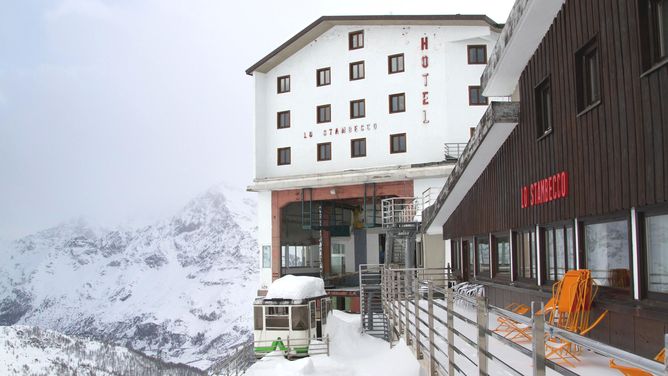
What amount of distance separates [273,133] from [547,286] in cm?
2804

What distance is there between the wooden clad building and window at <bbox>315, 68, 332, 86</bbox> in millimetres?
22836

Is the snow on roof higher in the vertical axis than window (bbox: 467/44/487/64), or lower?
lower

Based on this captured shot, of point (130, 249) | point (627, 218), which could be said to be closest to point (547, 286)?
point (627, 218)

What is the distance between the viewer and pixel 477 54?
111 feet

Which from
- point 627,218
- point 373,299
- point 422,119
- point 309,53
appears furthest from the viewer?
point 309,53

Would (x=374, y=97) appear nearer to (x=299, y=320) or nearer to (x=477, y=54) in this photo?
(x=477, y=54)

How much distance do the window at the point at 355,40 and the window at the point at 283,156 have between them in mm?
7002

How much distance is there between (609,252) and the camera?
29.1 ft

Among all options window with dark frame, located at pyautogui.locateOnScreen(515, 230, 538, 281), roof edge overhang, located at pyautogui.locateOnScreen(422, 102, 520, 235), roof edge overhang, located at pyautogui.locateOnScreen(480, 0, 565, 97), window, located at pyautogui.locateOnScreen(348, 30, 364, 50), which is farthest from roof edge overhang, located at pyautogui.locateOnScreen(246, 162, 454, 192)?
window with dark frame, located at pyautogui.locateOnScreen(515, 230, 538, 281)

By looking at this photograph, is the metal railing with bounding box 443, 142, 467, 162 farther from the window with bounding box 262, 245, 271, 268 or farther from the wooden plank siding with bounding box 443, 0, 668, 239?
the wooden plank siding with bounding box 443, 0, 668, 239

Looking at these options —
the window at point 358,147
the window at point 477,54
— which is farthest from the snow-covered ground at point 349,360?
the window at point 477,54

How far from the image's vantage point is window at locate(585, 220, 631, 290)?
8398 millimetres

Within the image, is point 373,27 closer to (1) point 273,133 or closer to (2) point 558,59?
(1) point 273,133

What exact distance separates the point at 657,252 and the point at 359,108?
29.0 meters
